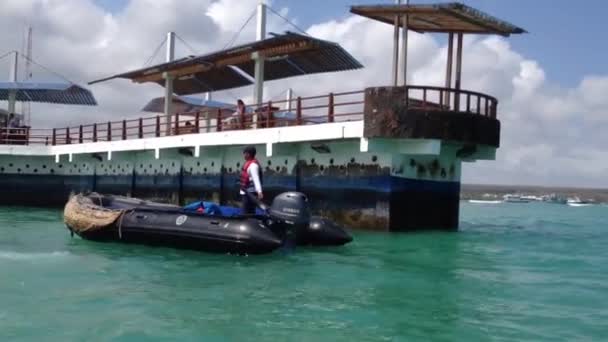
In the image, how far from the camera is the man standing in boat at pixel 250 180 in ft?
39.9

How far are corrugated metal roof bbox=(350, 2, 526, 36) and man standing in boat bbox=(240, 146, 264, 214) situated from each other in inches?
298

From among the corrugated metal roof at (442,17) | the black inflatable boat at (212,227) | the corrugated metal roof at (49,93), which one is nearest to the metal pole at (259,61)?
the corrugated metal roof at (442,17)

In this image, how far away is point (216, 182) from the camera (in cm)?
2347

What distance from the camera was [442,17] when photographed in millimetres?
18172

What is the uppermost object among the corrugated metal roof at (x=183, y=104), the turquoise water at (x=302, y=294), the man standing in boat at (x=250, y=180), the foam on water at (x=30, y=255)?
the corrugated metal roof at (x=183, y=104)

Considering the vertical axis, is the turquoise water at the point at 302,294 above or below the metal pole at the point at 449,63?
below

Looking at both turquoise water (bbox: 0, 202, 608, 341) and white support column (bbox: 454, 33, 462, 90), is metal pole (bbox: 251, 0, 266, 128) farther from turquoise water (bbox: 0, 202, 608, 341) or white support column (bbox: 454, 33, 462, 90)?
turquoise water (bbox: 0, 202, 608, 341)

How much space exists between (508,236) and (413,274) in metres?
9.44

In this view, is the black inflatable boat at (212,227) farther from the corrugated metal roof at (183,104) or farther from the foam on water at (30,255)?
the corrugated metal roof at (183,104)

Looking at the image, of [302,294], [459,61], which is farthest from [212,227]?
[459,61]

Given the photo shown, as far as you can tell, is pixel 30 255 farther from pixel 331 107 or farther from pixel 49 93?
pixel 49 93

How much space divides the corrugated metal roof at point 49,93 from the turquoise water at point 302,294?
20296 mm

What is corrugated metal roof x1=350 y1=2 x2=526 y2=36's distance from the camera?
685 inches

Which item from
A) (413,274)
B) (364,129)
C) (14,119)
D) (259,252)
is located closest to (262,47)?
(364,129)
